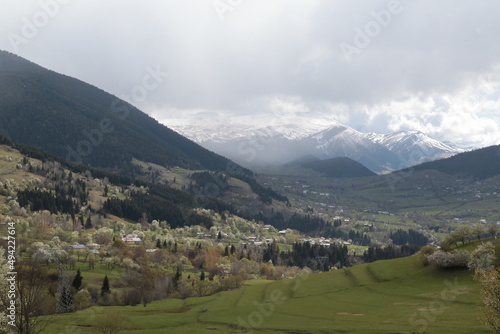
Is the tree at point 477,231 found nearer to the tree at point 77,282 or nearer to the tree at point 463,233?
the tree at point 463,233

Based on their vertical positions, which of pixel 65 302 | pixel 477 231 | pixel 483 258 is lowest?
pixel 65 302

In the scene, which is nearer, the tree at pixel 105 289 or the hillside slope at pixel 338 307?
the hillside slope at pixel 338 307

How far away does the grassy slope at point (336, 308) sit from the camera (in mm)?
69750

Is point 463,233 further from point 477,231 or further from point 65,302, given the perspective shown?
point 65,302

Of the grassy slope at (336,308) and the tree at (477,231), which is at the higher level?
the tree at (477,231)

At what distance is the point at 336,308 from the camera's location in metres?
90.2

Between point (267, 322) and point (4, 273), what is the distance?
166 feet

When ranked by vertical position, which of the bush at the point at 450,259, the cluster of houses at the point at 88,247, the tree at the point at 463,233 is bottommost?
the cluster of houses at the point at 88,247

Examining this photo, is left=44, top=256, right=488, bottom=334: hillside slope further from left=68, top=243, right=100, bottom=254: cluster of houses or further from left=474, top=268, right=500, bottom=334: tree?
left=68, top=243, right=100, bottom=254: cluster of houses

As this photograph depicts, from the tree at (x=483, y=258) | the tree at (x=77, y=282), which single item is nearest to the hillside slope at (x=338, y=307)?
the tree at (x=483, y=258)

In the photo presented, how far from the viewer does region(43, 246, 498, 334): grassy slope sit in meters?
69.8

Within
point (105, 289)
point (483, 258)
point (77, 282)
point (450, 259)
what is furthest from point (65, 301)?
point (483, 258)

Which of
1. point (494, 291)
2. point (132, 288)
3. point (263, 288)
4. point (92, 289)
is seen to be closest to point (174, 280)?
point (132, 288)

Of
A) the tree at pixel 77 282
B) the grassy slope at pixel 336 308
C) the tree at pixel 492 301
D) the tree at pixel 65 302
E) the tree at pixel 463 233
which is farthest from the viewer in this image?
the tree at pixel 463 233
